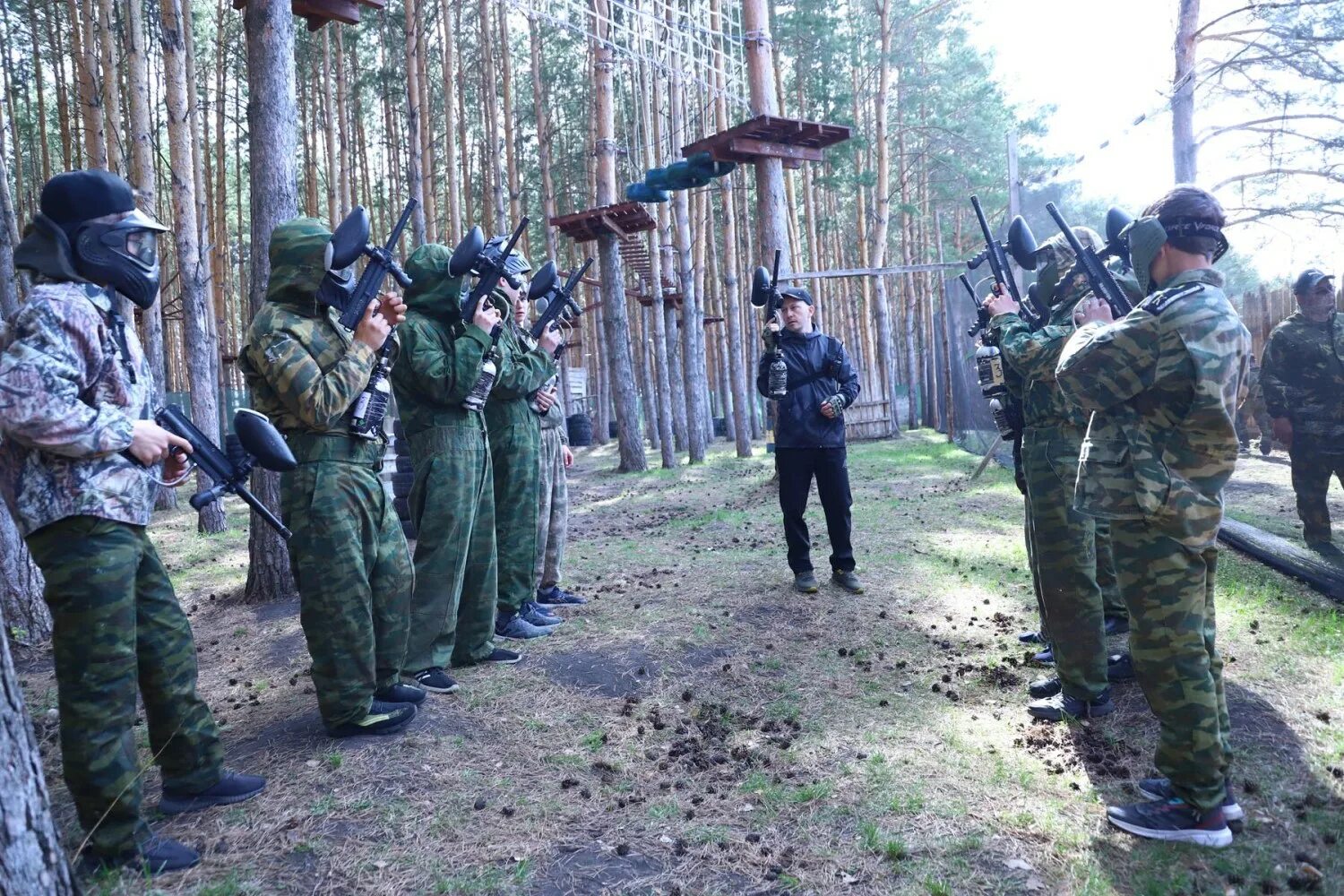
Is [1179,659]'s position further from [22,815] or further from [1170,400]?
[22,815]

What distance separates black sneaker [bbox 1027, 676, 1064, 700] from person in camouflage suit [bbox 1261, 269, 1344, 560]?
3997 mm

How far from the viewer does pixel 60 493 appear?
2.85 m

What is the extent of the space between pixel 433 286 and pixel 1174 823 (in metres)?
4.32

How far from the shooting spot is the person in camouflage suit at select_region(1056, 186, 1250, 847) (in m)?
3.12

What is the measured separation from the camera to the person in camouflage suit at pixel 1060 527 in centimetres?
425

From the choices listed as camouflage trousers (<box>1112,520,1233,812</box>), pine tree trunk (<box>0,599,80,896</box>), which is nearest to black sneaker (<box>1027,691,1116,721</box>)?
camouflage trousers (<box>1112,520,1233,812</box>)

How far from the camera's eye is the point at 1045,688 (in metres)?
4.57

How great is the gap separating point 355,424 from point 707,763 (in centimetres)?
219

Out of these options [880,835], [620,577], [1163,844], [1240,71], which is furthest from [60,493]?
[1240,71]

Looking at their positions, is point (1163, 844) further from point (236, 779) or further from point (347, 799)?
point (236, 779)

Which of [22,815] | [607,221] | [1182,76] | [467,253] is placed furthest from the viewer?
[1182,76]

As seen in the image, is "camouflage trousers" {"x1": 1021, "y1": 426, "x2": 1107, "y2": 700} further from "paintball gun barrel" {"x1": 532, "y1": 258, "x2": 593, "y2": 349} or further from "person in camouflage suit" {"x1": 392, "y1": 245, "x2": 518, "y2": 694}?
"paintball gun barrel" {"x1": 532, "y1": 258, "x2": 593, "y2": 349}

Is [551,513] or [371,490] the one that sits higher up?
[371,490]

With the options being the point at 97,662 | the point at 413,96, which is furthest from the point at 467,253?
the point at 413,96
